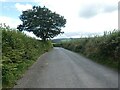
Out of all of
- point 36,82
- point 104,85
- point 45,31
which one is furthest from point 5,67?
point 45,31

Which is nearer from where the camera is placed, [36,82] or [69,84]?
[69,84]

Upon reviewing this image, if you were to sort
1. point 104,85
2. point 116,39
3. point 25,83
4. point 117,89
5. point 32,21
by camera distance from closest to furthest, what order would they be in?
point 117,89 → point 104,85 → point 25,83 → point 116,39 → point 32,21

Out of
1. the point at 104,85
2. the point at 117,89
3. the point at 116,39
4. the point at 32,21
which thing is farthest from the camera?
the point at 32,21

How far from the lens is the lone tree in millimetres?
55188

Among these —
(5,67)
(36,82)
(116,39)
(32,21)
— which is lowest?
(36,82)

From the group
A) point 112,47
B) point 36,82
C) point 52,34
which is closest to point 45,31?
point 52,34

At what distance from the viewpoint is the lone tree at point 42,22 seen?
55.2 metres

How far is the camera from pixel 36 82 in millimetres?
10359

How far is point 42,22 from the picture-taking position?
54.7m

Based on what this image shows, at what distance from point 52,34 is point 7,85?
161 ft

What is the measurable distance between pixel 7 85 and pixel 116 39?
411 inches

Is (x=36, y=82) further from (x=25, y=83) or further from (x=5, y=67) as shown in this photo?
(x=5, y=67)

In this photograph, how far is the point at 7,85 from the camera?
372 inches

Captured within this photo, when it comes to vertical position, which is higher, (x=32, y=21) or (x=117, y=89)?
(x=32, y=21)
